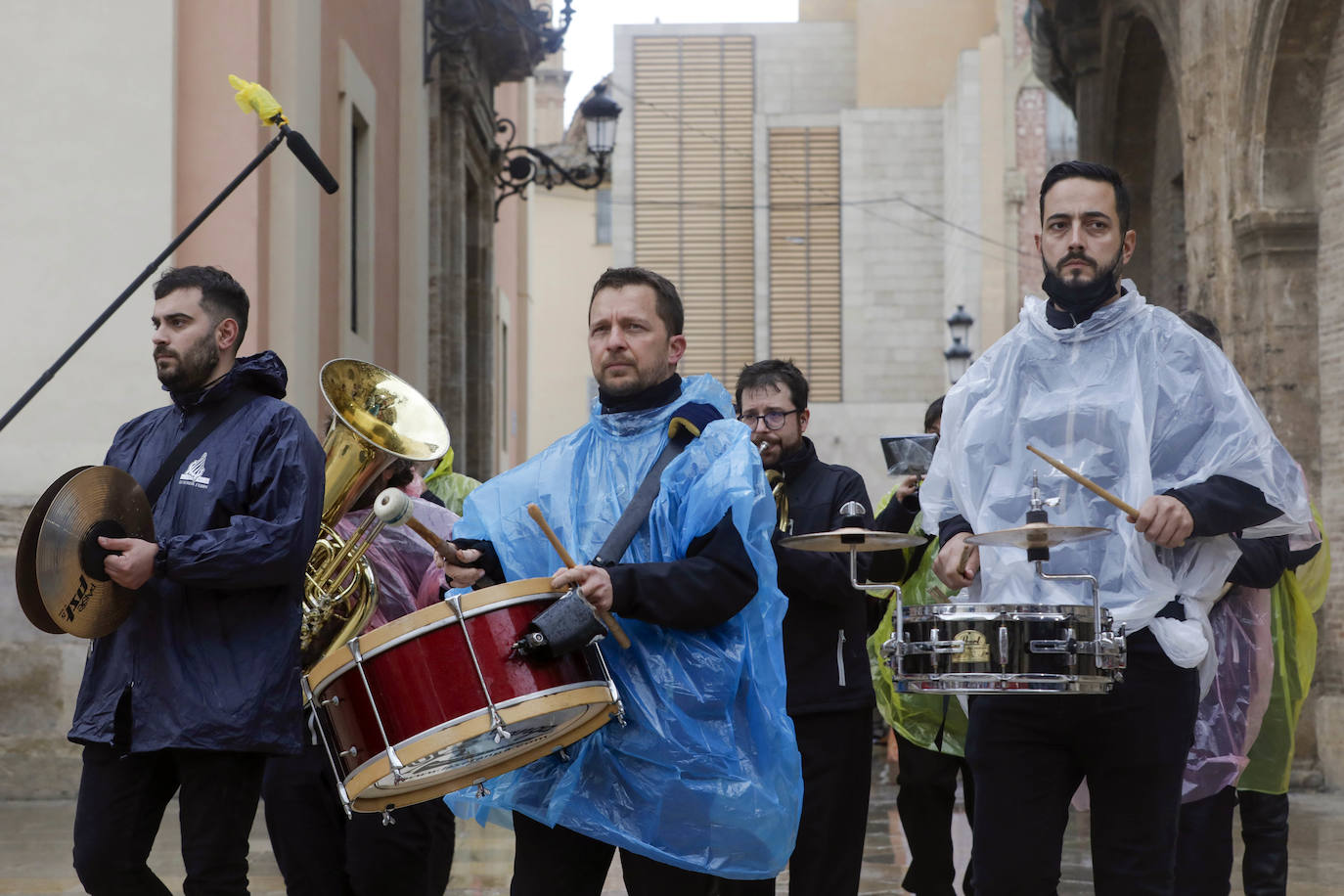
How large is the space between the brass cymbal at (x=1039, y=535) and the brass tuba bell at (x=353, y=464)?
1.97 m

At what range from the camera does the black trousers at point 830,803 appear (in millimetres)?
5484

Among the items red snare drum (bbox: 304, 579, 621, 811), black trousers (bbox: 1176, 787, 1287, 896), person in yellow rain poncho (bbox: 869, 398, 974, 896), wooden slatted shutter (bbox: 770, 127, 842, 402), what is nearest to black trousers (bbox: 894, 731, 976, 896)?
person in yellow rain poncho (bbox: 869, 398, 974, 896)

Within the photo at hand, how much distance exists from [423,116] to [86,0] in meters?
5.33

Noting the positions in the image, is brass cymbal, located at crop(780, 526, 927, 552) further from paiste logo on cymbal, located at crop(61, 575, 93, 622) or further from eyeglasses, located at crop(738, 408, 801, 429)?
paiste logo on cymbal, located at crop(61, 575, 93, 622)

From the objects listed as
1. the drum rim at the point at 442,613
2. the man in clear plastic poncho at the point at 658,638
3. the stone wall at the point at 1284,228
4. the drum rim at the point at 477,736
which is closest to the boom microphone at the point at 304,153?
the man in clear plastic poncho at the point at 658,638

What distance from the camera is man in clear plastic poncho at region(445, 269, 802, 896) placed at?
3855 mm

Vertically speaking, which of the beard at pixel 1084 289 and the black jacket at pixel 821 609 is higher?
the beard at pixel 1084 289

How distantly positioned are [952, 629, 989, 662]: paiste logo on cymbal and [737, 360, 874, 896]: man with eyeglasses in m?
1.47

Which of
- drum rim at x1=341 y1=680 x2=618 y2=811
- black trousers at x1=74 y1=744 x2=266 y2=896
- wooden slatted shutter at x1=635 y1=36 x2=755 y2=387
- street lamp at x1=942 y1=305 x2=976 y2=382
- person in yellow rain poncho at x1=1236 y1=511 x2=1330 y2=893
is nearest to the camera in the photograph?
drum rim at x1=341 y1=680 x2=618 y2=811

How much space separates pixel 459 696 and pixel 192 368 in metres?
1.66

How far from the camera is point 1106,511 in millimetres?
3996

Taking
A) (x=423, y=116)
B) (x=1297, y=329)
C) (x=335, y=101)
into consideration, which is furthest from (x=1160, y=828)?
(x=423, y=116)

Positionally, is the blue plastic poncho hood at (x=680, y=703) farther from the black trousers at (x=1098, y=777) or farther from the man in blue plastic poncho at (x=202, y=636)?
the man in blue plastic poncho at (x=202, y=636)

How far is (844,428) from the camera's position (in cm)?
2927
